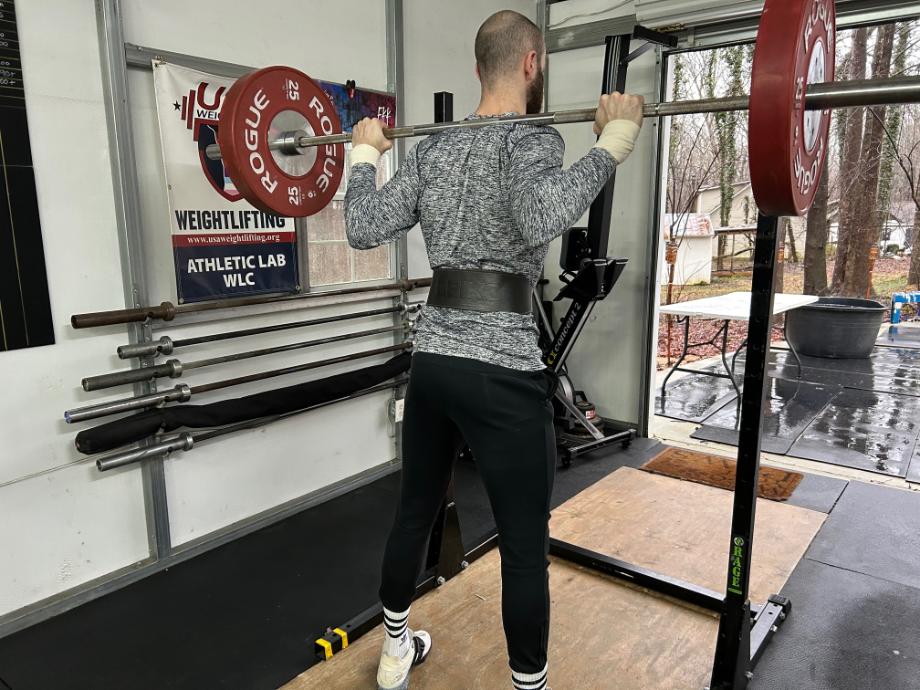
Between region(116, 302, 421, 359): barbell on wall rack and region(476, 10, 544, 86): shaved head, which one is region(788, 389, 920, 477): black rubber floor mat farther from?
region(476, 10, 544, 86): shaved head

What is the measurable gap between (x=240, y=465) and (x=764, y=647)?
1.78 m

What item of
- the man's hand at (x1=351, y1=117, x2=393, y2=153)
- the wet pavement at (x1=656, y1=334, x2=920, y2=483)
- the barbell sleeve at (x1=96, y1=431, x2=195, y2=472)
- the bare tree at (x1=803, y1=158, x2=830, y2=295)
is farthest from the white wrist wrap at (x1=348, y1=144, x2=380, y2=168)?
the bare tree at (x1=803, y1=158, x2=830, y2=295)

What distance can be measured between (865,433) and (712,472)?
43.3 inches

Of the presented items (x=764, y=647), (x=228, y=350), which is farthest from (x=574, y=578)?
(x=228, y=350)

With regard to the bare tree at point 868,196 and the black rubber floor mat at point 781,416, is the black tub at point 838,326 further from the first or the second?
the black rubber floor mat at point 781,416

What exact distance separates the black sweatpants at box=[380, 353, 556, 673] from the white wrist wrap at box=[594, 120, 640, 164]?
0.42 metres

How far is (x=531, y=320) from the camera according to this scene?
126 cm

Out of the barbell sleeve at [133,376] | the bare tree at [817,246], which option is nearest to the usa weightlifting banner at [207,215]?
the barbell sleeve at [133,376]

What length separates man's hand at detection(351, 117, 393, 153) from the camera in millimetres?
1403

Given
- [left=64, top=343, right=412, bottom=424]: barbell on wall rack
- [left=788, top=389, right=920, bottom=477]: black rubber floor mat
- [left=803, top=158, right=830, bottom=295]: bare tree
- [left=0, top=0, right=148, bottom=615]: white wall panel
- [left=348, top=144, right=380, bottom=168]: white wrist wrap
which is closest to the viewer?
[left=348, top=144, right=380, bottom=168]: white wrist wrap

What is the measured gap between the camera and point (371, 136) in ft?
4.61

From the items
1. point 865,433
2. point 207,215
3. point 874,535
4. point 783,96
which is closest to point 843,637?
point 874,535

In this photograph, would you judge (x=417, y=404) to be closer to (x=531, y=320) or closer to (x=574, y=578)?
(x=531, y=320)

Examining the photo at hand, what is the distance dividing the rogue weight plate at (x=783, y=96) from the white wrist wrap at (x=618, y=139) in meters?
0.21
